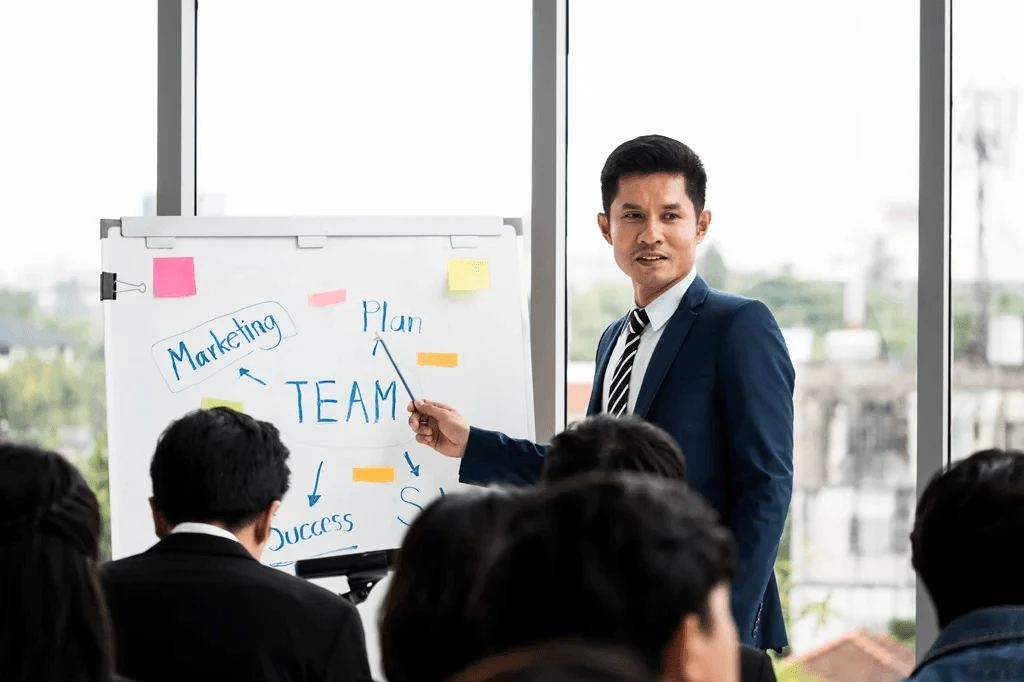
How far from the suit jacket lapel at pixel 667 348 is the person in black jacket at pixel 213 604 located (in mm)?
852

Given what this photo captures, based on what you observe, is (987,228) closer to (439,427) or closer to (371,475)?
(439,427)

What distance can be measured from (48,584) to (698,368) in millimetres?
1375

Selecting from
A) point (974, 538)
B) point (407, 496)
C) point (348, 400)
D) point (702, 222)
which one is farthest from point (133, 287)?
point (974, 538)

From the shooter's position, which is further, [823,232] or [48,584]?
[823,232]

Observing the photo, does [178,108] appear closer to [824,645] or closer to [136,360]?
[136,360]

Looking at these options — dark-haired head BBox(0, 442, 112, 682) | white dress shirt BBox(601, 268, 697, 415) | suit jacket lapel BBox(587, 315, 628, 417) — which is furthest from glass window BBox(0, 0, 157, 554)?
dark-haired head BBox(0, 442, 112, 682)

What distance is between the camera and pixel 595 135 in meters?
2.97

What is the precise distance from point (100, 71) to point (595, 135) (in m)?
1.48

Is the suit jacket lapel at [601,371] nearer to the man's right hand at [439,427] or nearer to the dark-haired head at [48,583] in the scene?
the man's right hand at [439,427]

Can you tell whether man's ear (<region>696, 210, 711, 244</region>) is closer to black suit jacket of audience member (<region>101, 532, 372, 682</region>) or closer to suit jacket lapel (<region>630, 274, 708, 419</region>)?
suit jacket lapel (<region>630, 274, 708, 419</region>)

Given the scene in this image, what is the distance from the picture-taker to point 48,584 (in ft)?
3.91

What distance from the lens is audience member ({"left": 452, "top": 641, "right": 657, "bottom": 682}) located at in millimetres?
509

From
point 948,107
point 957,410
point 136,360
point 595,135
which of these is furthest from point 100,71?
point 957,410

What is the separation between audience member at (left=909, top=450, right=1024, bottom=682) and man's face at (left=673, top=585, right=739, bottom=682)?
41 cm
